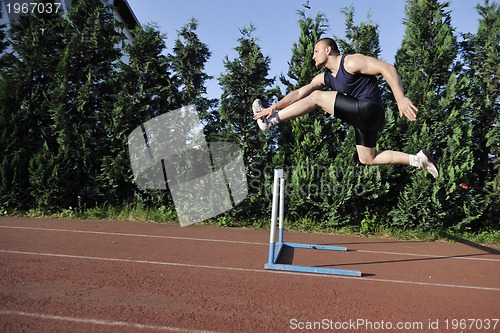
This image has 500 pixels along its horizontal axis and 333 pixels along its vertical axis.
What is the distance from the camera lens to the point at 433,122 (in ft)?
22.6

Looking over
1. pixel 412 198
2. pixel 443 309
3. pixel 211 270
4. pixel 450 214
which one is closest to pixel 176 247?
pixel 211 270

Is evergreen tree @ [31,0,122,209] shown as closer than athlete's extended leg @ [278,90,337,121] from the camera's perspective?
No

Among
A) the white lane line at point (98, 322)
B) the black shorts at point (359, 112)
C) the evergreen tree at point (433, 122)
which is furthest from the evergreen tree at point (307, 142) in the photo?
the white lane line at point (98, 322)

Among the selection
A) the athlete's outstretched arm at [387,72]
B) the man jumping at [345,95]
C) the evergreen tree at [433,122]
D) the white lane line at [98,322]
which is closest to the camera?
the white lane line at [98,322]

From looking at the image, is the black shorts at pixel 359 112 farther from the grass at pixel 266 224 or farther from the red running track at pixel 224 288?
the grass at pixel 266 224

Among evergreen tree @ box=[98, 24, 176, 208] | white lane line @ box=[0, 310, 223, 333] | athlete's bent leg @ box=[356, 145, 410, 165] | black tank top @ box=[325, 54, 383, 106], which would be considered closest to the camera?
white lane line @ box=[0, 310, 223, 333]

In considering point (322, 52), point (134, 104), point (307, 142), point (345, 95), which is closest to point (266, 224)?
point (307, 142)

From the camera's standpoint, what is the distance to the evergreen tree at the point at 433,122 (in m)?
6.49

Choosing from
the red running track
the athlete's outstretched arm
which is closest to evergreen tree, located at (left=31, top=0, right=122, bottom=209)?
the red running track

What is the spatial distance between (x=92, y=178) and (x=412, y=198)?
657 centimetres

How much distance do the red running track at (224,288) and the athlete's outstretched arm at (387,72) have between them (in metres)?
1.68

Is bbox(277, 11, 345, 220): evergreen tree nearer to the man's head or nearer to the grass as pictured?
the grass

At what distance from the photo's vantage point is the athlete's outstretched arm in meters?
3.05

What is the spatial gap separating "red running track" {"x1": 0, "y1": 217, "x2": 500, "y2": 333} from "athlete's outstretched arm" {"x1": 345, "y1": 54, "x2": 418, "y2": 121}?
168 cm
